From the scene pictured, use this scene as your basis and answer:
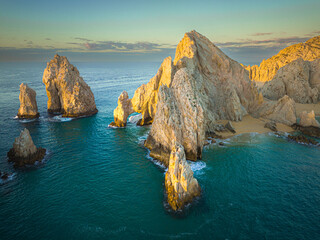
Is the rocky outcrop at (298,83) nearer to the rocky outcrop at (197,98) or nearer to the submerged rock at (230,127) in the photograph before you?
the rocky outcrop at (197,98)

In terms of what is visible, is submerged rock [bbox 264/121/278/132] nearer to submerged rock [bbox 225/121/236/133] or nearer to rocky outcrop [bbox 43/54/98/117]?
submerged rock [bbox 225/121/236/133]

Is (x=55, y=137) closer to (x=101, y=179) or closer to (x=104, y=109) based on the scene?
(x=101, y=179)

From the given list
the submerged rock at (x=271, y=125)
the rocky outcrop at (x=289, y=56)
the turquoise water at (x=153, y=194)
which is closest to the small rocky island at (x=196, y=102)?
the submerged rock at (x=271, y=125)

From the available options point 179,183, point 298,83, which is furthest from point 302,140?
point 179,183

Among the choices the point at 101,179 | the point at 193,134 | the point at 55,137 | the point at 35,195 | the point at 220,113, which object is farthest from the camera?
the point at 220,113

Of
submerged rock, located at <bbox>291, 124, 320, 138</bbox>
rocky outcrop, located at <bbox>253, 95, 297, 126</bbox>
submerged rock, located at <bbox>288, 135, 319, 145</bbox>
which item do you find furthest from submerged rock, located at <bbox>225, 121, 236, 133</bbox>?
submerged rock, located at <bbox>291, 124, 320, 138</bbox>

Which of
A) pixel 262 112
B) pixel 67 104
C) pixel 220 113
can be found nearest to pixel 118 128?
pixel 67 104
